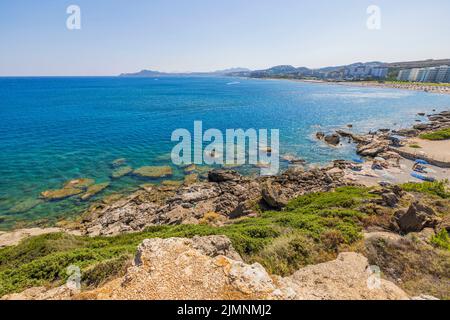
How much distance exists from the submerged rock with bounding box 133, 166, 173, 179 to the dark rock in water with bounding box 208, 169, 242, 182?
19.3 feet

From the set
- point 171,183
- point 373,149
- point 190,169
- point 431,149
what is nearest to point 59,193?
point 171,183

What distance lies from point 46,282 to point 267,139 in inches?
Result: 1530

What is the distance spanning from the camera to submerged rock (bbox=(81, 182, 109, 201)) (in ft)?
80.8

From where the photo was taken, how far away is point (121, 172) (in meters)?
29.8

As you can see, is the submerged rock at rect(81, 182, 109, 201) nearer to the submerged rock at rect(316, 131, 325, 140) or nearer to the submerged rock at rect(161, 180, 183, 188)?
the submerged rock at rect(161, 180, 183, 188)

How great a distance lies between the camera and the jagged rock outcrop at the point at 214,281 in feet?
19.3

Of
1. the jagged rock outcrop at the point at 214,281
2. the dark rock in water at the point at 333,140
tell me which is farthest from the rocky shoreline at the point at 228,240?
the dark rock in water at the point at 333,140

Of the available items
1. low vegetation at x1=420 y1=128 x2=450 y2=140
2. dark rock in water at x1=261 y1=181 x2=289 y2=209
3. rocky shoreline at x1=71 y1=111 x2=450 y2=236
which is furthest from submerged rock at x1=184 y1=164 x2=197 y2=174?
low vegetation at x1=420 y1=128 x2=450 y2=140

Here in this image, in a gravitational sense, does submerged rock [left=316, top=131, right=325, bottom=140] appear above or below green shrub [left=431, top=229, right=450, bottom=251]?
above

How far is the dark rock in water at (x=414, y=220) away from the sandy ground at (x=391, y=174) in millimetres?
13324

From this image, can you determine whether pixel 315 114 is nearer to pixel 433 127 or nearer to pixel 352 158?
pixel 433 127

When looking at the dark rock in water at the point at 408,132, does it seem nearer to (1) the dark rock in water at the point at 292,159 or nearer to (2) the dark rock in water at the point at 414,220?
(1) the dark rock in water at the point at 292,159
